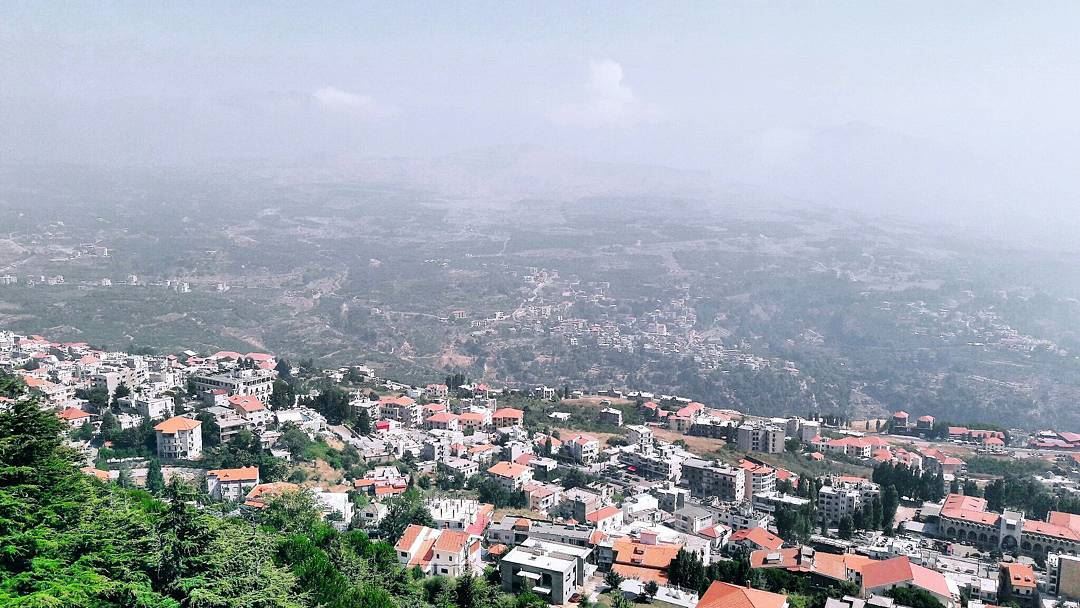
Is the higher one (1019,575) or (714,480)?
(1019,575)

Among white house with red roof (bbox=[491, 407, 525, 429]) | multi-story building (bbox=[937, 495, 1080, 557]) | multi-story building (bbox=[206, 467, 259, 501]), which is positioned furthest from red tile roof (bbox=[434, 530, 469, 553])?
multi-story building (bbox=[937, 495, 1080, 557])

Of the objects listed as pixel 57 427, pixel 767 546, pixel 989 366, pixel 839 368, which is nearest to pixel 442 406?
pixel 767 546

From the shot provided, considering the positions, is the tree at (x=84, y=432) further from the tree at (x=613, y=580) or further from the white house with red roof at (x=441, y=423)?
the tree at (x=613, y=580)

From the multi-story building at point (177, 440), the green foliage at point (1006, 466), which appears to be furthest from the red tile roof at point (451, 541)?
the green foliage at point (1006, 466)

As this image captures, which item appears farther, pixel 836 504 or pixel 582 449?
pixel 582 449

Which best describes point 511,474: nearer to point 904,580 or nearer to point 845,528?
point 845,528

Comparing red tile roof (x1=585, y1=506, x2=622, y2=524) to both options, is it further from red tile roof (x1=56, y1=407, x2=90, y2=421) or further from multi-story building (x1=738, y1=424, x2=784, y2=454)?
red tile roof (x1=56, y1=407, x2=90, y2=421)

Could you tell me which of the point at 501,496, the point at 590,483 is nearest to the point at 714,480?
the point at 590,483
